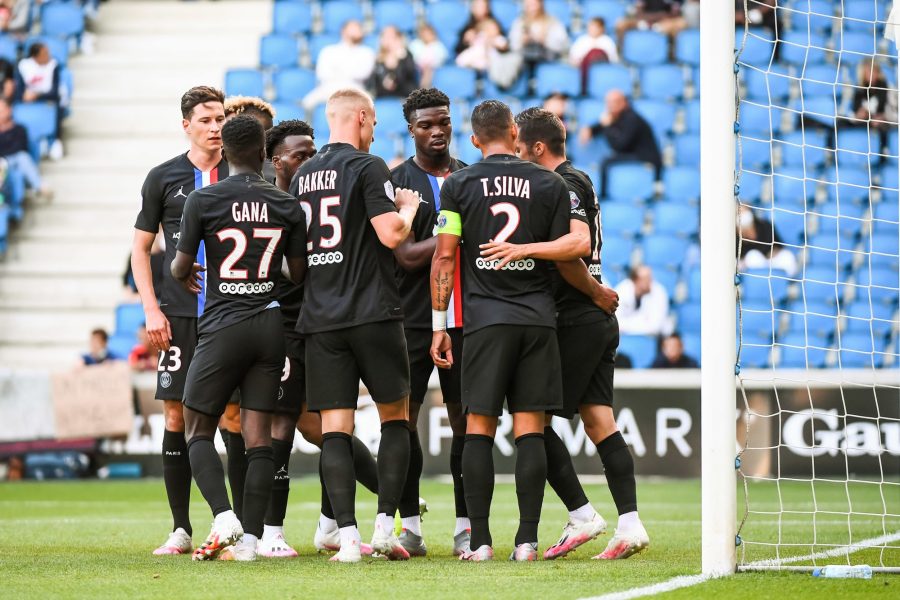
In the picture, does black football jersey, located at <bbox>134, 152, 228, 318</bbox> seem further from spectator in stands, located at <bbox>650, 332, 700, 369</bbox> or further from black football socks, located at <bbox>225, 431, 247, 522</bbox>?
spectator in stands, located at <bbox>650, 332, 700, 369</bbox>

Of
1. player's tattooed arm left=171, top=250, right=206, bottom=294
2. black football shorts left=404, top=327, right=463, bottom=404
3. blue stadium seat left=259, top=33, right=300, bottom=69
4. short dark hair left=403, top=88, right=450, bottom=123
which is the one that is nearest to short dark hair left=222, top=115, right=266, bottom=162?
player's tattooed arm left=171, top=250, right=206, bottom=294

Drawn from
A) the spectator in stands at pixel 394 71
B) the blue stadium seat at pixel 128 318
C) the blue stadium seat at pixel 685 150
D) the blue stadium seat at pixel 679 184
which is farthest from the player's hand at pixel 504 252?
the blue stadium seat at pixel 685 150

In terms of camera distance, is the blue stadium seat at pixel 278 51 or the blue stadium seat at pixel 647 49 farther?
the blue stadium seat at pixel 278 51

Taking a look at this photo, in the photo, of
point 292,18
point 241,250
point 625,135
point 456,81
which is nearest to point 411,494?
point 241,250

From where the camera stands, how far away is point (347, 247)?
6188 mm

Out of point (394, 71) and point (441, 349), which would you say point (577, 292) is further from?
point (394, 71)

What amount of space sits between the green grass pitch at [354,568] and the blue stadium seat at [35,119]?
8295 millimetres

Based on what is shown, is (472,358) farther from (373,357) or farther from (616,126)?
(616,126)

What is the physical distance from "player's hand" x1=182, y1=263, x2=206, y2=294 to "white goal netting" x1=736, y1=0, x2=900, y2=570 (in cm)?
308

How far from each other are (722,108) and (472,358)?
5.30 feet

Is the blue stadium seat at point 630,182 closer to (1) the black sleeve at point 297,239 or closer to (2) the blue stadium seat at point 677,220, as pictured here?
(2) the blue stadium seat at point 677,220

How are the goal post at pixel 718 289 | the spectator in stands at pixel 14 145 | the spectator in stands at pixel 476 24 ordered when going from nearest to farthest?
the goal post at pixel 718 289 < the spectator in stands at pixel 14 145 < the spectator in stands at pixel 476 24

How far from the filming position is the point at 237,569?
18.8 feet

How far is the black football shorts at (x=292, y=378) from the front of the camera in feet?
22.3
